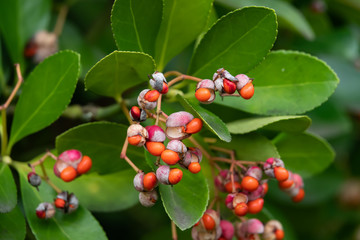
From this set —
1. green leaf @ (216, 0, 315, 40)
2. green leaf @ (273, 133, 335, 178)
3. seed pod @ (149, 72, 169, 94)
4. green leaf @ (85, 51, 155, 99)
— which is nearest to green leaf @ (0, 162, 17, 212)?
green leaf @ (85, 51, 155, 99)

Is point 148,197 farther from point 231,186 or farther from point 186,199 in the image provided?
point 231,186

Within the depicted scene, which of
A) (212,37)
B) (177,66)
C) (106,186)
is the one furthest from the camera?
(177,66)

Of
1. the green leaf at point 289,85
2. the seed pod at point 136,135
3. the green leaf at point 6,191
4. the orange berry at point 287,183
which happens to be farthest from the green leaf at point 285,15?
the green leaf at point 6,191

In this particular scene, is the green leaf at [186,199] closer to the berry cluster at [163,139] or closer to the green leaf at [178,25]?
the berry cluster at [163,139]

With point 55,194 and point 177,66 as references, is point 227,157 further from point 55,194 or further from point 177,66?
point 177,66

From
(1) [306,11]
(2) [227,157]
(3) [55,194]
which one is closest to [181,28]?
(2) [227,157]

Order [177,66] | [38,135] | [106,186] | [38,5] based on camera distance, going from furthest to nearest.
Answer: [177,66] → [38,135] → [38,5] → [106,186]

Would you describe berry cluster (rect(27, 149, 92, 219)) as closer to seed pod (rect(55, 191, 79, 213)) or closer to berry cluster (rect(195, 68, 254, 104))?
seed pod (rect(55, 191, 79, 213))

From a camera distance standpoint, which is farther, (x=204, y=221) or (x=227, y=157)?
A: (x=227, y=157)
